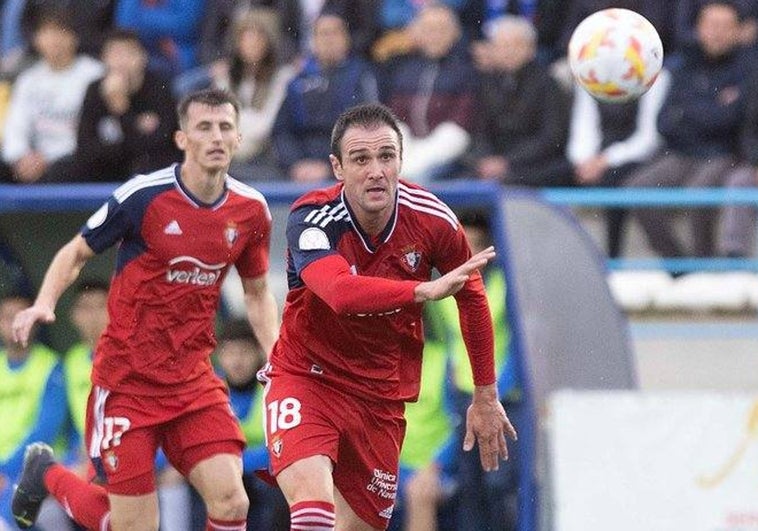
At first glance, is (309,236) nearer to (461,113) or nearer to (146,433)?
(146,433)

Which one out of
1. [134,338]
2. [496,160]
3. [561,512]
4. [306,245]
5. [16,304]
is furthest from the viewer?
[496,160]

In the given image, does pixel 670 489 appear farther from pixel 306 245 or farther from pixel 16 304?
pixel 16 304

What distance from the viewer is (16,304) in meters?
11.7

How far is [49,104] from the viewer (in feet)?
44.2

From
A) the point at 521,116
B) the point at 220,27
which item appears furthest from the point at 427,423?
the point at 220,27

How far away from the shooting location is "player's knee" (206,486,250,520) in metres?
8.72

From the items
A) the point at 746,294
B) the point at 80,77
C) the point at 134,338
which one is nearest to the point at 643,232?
the point at 746,294

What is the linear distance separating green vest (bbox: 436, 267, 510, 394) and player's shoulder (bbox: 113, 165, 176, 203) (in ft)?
9.36

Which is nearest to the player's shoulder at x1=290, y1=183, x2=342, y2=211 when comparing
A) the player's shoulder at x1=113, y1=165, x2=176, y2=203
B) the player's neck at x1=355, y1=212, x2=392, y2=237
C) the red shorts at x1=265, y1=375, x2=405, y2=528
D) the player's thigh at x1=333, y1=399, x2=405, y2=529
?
the player's neck at x1=355, y1=212, x2=392, y2=237

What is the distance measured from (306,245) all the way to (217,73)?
6404 millimetres

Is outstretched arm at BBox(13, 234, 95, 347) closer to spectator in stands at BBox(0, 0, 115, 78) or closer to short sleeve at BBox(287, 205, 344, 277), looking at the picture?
short sleeve at BBox(287, 205, 344, 277)

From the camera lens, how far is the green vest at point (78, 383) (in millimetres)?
11672

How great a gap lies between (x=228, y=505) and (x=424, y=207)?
6.00 feet

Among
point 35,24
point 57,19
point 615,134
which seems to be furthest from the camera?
point 35,24
